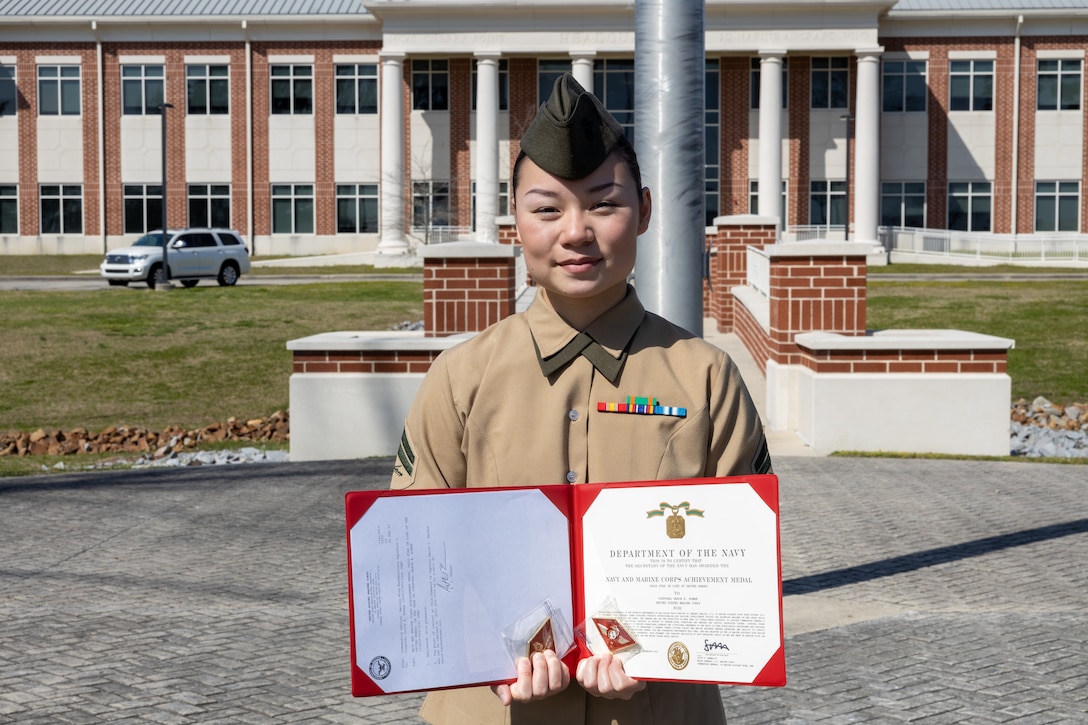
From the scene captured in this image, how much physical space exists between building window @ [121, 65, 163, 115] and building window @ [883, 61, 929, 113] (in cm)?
2937

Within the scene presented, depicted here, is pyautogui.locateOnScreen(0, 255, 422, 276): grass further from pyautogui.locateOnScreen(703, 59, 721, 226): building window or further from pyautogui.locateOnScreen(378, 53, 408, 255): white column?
pyautogui.locateOnScreen(703, 59, 721, 226): building window

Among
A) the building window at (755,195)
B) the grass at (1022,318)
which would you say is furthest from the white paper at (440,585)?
the building window at (755,195)

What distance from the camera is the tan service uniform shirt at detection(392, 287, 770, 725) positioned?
257cm

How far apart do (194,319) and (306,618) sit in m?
17.4

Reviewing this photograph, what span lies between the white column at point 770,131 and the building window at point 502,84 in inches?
402

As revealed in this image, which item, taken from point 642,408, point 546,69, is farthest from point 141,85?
point 642,408

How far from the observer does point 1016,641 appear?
595 centimetres

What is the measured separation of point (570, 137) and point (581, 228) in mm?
176

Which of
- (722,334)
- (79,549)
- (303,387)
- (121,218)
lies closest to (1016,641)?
(79,549)

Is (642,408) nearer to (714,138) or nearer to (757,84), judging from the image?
(714,138)

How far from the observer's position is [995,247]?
48.0 meters

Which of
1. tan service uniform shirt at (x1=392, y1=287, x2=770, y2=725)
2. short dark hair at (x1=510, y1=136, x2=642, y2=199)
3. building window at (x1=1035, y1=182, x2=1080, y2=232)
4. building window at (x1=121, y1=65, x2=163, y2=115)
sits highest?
building window at (x1=121, y1=65, x2=163, y2=115)

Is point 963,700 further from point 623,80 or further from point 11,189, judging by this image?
point 11,189
